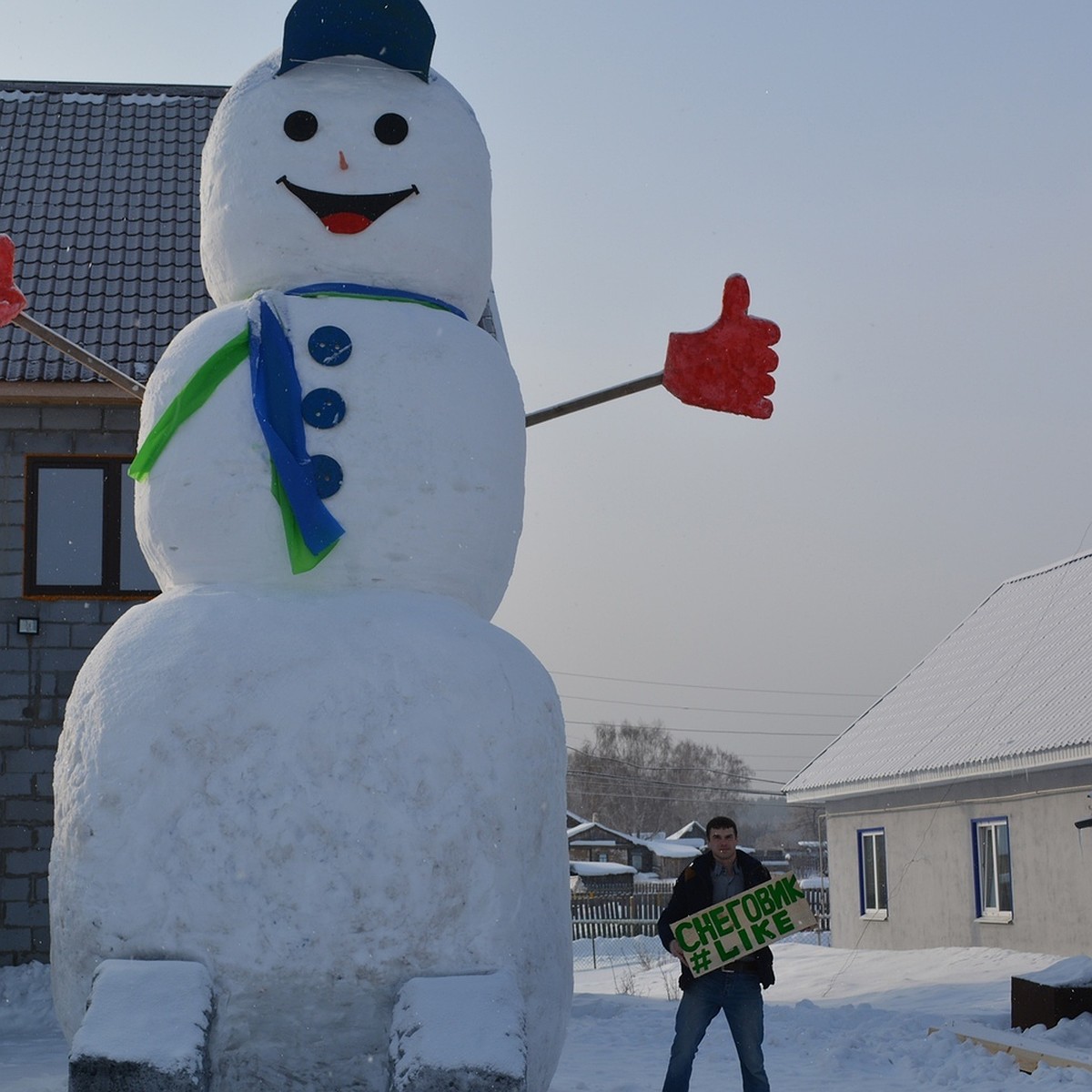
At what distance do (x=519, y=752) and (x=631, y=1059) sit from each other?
15.4 ft

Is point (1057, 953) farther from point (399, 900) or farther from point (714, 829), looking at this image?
point (399, 900)

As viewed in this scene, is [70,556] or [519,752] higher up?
[70,556]

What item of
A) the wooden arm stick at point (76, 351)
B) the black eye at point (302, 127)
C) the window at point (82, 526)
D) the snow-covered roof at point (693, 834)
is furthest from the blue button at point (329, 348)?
the snow-covered roof at point (693, 834)

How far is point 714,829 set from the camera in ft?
20.6

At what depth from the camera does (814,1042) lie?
9.91m

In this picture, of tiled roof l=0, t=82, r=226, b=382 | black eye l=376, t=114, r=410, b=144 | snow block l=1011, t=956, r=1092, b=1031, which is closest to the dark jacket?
black eye l=376, t=114, r=410, b=144

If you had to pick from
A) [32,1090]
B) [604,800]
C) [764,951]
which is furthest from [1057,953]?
[604,800]

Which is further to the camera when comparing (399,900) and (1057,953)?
(1057,953)

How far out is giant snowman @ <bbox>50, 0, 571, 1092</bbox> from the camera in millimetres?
4371

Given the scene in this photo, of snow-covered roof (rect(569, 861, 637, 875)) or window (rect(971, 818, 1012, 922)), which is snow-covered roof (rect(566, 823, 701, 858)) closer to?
snow-covered roof (rect(569, 861, 637, 875))

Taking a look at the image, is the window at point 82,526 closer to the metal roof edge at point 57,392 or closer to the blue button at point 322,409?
the metal roof edge at point 57,392

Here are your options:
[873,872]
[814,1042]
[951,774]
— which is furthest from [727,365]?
[873,872]

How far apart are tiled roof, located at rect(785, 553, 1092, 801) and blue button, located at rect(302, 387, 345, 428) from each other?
1068 centimetres

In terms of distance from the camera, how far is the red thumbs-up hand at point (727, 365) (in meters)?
5.84
